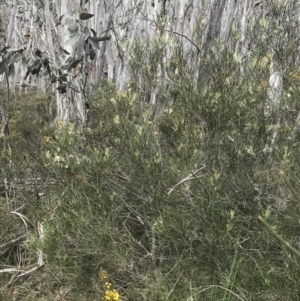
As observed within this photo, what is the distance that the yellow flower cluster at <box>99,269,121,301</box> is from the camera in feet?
8.15

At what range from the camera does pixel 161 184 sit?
261 cm

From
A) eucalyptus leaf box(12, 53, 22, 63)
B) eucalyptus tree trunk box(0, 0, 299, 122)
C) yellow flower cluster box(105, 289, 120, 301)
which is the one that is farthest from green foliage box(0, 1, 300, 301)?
eucalyptus leaf box(12, 53, 22, 63)

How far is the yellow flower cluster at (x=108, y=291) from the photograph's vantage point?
2485 millimetres

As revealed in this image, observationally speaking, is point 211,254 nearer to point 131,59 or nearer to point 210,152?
point 210,152

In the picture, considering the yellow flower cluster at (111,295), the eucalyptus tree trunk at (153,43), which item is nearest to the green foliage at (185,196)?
the yellow flower cluster at (111,295)

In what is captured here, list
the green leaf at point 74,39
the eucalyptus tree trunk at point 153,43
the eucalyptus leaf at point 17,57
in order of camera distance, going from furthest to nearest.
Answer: the eucalyptus tree trunk at point 153,43
the eucalyptus leaf at point 17,57
the green leaf at point 74,39

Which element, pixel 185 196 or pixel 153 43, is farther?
pixel 153 43

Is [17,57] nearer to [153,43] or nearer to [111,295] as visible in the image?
[153,43]

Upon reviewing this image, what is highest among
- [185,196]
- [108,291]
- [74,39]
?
[74,39]

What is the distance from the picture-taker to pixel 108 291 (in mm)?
2529

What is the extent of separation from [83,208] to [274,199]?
106 cm

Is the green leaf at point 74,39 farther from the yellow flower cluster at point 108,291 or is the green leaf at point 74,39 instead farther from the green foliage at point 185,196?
the yellow flower cluster at point 108,291

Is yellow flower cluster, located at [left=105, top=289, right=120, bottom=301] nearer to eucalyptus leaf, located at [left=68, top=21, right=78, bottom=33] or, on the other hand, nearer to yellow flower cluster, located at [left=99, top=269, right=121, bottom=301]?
yellow flower cluster, located at [left=99, top=269, right=121, bottom=301]

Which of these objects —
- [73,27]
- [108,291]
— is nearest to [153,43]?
[73,27]
